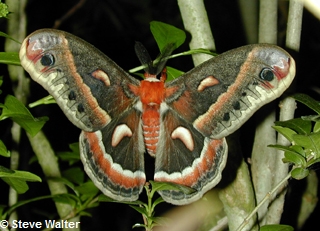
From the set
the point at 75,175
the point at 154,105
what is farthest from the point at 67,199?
the point at 154,105

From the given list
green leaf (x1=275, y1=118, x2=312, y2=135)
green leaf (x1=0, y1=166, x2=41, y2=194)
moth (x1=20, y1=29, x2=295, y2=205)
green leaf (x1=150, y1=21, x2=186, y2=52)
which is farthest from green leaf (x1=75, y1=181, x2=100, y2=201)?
green leaf (x1=275, y1=118, x2=312, y2=135)

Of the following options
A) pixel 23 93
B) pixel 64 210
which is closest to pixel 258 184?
pixel 64 210

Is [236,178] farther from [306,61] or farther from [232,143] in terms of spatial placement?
[306,61]

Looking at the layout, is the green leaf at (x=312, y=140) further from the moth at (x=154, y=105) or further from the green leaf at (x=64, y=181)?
the green leaf at (x=64, y=181)

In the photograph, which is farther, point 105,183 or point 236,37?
point 236,37

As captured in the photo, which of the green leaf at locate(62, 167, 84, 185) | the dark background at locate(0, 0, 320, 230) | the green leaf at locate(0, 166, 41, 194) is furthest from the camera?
the dark background at locate(0, 0, 320, 230)

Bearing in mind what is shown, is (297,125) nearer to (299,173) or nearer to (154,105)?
(299,173)

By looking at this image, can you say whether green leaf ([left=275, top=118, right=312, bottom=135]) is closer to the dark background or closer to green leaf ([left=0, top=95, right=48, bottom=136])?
green leaf ([left=0, top=95, right=48, bottom=136])
